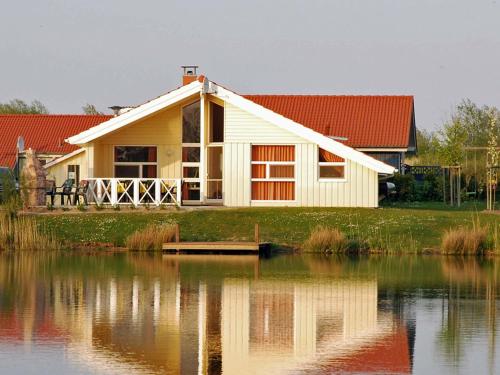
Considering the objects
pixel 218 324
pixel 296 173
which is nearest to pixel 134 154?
pixel 296 173

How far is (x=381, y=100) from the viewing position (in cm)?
6084

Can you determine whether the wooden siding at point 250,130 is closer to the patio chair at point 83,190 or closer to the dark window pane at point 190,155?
the dark window pane at point 190,155

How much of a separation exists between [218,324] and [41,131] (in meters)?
42.3

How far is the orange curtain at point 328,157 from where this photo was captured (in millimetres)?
42406

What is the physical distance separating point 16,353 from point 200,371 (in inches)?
116

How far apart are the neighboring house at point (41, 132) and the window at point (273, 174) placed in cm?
1649

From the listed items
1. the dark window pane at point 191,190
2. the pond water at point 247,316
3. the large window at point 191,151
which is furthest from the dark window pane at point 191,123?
the pond water at point 247,316

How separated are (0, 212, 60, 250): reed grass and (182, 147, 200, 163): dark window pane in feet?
31.9

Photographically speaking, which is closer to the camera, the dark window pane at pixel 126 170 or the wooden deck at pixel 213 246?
the wooden deck at pixel 213 246

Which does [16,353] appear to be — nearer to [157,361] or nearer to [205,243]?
[157,361]

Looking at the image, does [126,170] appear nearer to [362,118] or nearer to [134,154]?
[134,154]

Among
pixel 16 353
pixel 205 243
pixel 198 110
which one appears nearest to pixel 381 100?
pixel 198 110

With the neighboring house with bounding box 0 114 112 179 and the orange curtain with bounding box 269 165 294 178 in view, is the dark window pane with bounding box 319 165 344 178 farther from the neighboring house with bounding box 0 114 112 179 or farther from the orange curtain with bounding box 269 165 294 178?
the neighboring house with bounding box 0 114 112 179

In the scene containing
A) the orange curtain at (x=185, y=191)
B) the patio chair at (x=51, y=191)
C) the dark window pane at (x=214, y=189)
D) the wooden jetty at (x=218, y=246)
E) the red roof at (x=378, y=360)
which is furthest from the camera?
the orange curtain at (x=185, y=191)
